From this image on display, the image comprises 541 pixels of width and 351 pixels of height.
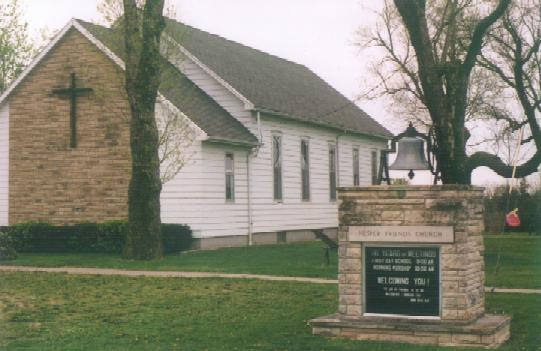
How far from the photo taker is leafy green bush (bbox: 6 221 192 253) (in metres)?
29.2

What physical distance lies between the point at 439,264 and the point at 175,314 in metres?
4.74

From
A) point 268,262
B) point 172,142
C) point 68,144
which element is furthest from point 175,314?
point 68,144

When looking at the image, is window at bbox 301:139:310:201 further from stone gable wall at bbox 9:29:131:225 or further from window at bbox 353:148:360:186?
stone gable wall at bbox 9:29:131:225

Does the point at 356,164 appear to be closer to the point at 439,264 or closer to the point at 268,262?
the point at 268,262

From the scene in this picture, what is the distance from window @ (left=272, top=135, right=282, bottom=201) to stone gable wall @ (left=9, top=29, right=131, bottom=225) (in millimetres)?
6852

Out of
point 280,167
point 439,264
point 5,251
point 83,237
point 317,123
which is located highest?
point 317,123

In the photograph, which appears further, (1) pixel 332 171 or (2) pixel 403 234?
(1) pixel 332 171

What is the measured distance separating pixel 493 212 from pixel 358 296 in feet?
117

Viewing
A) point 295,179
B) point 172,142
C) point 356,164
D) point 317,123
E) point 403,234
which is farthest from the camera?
point 356,164

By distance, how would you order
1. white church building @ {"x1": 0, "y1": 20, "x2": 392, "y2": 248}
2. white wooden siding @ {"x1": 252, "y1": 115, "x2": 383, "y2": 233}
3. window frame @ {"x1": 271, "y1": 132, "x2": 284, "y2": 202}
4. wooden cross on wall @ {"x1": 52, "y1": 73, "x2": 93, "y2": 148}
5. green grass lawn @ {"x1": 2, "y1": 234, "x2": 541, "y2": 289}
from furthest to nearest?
Result: window frame @ {"x1": 271, "y1": 132, "x2": 284, "y2": 202}
white wooden siding @ {"x1": 252, "y1": 115, "x2": 383, "y2": 233}
wooden cross on wall @ {"x1": 52, "y1": 73, "x2": 93, "y2": 148}
white church building @ {"x1": 0, "y1": 20, "x2": 392, "y2": 248}
green grass lawn @ {"x1": 2, "y1": 234, "x2": 541, "y2": 289}

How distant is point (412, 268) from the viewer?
12359 millimetres

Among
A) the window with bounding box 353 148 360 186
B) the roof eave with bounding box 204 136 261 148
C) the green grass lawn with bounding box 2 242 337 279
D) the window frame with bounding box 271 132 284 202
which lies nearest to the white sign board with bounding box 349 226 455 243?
the green grass lawn with bounding box 2 242 337 279

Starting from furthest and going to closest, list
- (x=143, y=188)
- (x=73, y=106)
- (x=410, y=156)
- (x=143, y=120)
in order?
(x=73, y=106) < (x=143, y=188) < (x=143, y=120) < (x=410, y=156)

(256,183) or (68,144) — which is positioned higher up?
(68,144)
